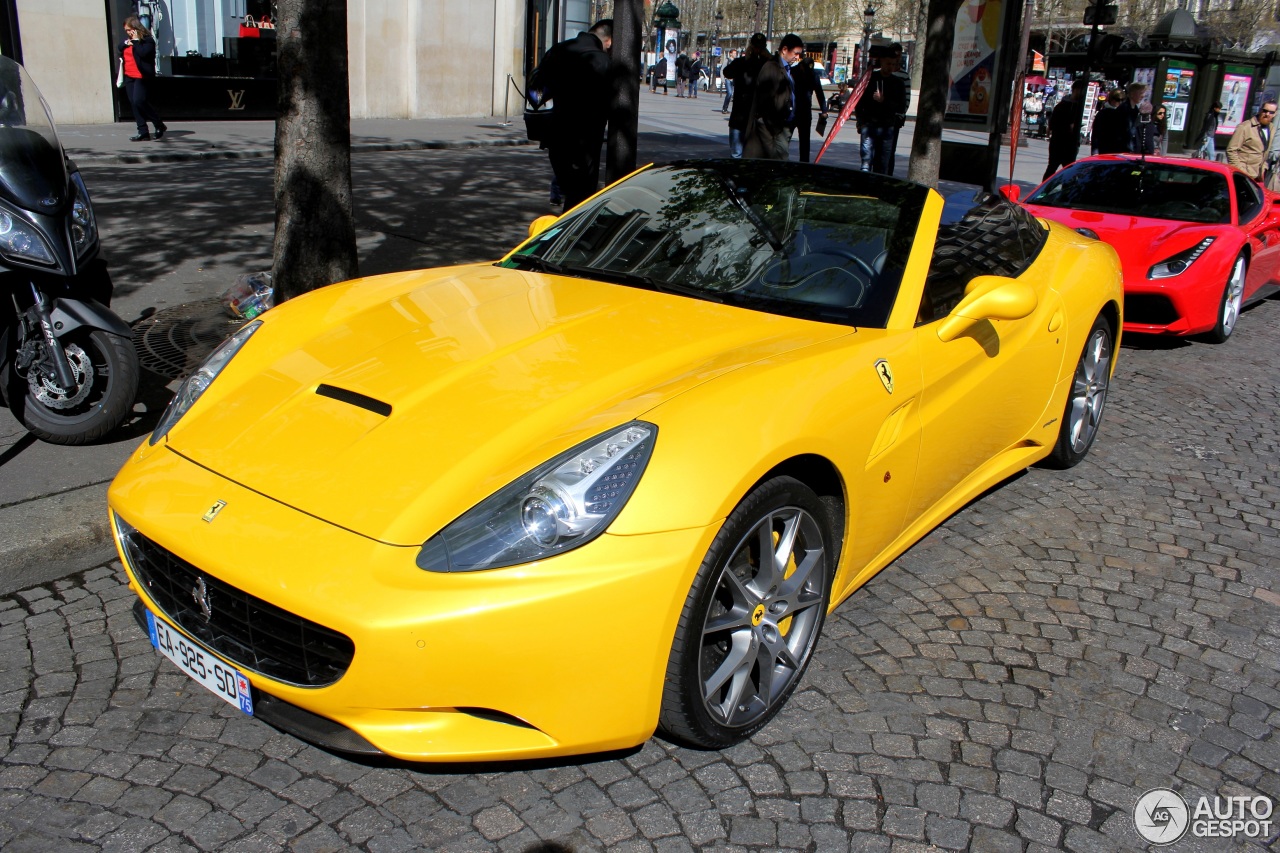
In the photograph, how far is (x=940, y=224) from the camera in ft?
12.7

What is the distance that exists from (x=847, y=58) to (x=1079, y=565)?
73.8 meters

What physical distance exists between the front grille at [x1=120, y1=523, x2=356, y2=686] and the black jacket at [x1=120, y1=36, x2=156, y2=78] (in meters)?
14.0

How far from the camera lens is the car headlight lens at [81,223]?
14.7 ft

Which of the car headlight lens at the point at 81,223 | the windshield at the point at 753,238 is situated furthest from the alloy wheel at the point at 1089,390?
the car headlight lens at the point at 81,223

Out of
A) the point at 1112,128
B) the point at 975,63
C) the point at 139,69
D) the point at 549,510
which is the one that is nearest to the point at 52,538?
the point at 549,510

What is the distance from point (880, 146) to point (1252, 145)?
178 inches

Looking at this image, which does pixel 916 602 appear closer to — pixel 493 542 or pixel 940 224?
pixel 940 224

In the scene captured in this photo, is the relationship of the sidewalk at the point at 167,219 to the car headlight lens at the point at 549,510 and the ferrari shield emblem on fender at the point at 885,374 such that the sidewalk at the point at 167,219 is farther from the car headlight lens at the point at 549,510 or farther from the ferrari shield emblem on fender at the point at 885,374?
the car headlight lens at the point at 549,510

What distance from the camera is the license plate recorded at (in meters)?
2.52

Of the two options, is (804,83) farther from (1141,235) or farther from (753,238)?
(753,238)

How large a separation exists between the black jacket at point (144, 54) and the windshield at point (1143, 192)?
1203 cm

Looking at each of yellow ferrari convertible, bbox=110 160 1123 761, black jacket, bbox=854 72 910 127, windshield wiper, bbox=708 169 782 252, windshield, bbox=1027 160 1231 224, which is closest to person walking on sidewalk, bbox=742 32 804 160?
black jacket, bbox=854 72 910 127

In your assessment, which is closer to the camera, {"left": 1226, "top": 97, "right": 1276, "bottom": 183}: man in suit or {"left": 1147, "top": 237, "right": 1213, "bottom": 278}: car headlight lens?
{"left": 1147, "top": 237, "right": 1213, "bottom": 278}: car headlight lens

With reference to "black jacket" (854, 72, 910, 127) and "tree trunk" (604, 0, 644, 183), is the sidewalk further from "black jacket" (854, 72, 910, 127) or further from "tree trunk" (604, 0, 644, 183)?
"tree trunk" (604, 0, 644, 183)
